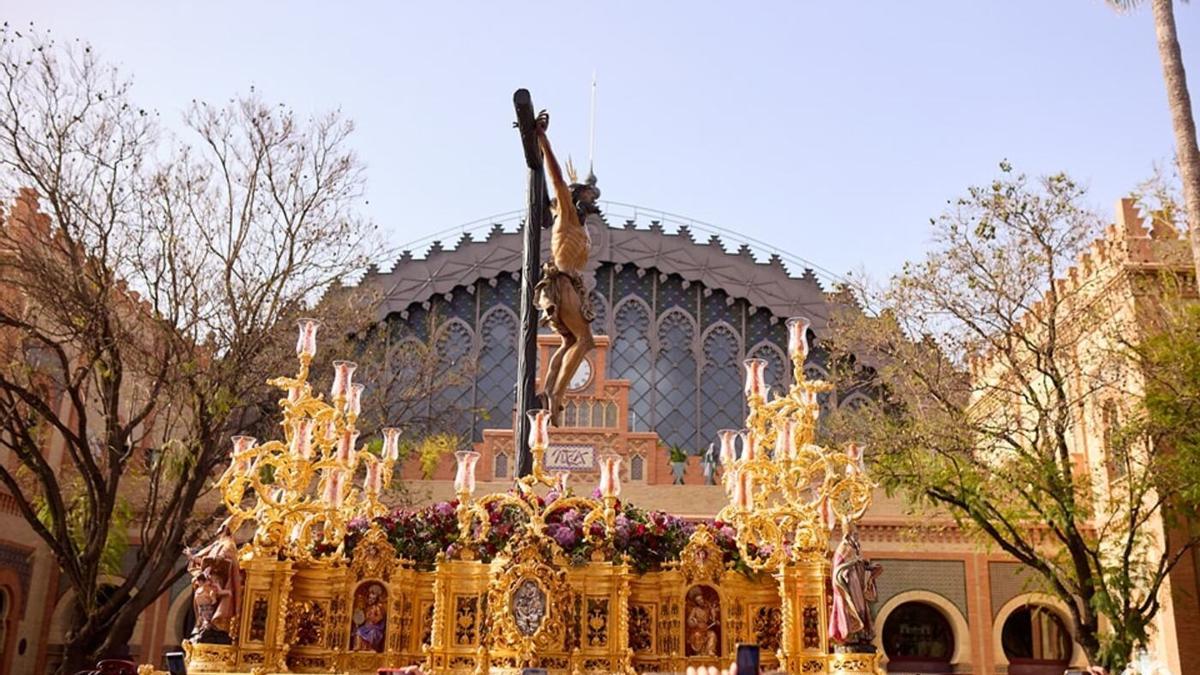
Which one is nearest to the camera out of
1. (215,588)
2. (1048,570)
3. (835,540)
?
(215,588)

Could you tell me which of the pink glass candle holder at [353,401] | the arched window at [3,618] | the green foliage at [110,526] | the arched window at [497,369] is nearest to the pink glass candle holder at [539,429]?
the pink glass candle holder at [353,401]

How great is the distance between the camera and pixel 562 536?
37.3 ft

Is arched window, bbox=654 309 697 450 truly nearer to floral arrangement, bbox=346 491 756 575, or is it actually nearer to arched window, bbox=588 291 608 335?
arched window, bbox=588 291 608 335

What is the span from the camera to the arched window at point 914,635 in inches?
1125

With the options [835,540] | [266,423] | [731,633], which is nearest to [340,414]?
[731,633]

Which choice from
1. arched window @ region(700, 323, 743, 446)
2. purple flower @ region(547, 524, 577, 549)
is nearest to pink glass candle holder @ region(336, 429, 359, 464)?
purple flower @ region(547, 524, 577, 549)

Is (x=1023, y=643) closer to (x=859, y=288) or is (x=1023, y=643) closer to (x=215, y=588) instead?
(x=859, y=288)

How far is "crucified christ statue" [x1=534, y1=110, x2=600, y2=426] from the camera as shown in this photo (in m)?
12.9

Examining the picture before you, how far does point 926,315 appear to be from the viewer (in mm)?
21797

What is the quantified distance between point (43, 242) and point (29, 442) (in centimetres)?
345

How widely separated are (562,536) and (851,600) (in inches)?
123

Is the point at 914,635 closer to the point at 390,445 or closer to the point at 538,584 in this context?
the point at 390,445

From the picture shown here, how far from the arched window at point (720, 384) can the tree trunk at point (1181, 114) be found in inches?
829

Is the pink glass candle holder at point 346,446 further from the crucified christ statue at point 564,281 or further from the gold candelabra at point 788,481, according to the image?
the gold candelabra at point 788,481
